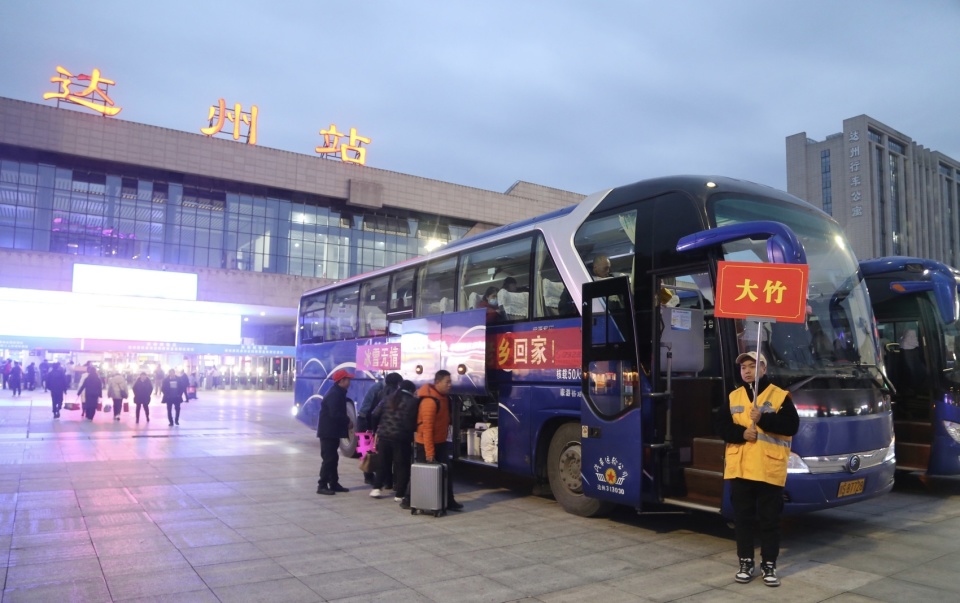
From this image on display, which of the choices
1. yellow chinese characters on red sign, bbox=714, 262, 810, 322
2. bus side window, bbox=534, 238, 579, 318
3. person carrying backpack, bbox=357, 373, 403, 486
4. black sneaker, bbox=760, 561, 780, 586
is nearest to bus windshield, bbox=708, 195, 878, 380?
yellow chinese characters on red sign, bbox=714, 262, 810, 322

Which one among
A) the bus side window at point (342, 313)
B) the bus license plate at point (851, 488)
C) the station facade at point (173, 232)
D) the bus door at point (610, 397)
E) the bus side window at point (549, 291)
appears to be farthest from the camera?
the station facade at point (173, 232)

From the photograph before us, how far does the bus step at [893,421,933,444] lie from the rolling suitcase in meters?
6.72

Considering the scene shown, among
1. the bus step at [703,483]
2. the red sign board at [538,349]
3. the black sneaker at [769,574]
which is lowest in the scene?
the black sneaker at [769,574]

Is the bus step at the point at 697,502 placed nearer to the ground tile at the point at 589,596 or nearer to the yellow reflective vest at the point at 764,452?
the yellow reflective vest at the point at 764,452

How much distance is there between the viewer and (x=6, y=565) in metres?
5.79

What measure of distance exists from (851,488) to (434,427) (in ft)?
15.2

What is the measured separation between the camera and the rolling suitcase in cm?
815

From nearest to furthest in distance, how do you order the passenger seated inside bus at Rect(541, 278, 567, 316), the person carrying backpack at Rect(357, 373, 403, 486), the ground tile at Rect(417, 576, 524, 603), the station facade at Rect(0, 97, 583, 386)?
the ground tile at Rect(417, 576, 524, 603) < the passenger seated inside bus at Rect(541, 278, 567, 316) < the person carrying backpack at Rect(357, 373, 403, 486) < the station facade at Rect(0, 97, 583, 386)

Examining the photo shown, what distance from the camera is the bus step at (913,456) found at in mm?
9906

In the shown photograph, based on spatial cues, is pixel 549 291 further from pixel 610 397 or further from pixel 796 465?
pixel 796 465

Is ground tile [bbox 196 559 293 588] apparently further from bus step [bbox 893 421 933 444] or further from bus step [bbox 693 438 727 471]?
bus step [bbox 893 421 933 444]

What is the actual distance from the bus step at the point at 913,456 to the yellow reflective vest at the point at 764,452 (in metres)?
6.04

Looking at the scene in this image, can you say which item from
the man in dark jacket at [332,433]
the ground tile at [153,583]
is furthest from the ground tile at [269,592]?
the man in dark jacket at [332,433]

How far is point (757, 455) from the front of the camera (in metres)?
5.39
